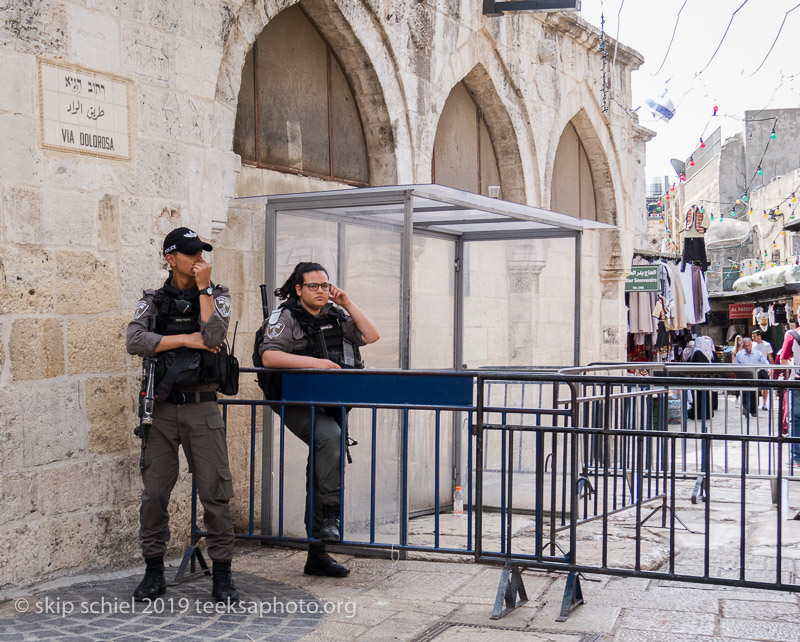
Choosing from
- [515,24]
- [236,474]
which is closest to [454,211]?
[236,474]

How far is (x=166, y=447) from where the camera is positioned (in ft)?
15.9

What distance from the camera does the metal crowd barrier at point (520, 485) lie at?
15.4 feet

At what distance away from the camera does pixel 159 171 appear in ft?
19.1

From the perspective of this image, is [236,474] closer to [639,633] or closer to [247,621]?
[247,621]

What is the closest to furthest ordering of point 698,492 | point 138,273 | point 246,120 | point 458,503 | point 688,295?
point 138,273, point 246,120, point 458,503, point 698,492, point 688,295

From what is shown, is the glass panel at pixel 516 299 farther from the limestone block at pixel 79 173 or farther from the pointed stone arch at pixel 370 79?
the limestone block at pixel 79 173

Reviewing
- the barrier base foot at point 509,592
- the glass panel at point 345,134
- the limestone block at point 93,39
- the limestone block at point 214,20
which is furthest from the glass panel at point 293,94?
the barrier base foot at point 509,592

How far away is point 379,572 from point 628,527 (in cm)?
229

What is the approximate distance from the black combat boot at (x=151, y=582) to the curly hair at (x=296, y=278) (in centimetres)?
175

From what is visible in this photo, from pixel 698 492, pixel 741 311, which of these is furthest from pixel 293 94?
pixel 741 311

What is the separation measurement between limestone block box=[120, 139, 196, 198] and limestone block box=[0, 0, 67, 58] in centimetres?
76

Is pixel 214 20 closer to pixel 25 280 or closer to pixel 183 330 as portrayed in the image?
pixel 25 280

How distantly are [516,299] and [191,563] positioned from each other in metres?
4.28

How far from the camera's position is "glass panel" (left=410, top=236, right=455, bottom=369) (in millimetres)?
7629
